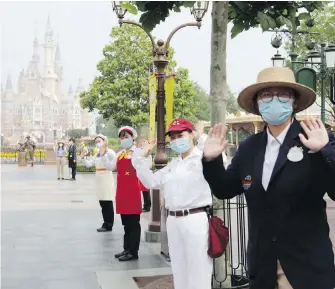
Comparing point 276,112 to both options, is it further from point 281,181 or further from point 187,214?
point 187,214

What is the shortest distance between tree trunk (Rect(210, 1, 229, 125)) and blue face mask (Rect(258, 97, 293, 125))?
91.7 inches

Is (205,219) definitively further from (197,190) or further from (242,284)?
(242,284)

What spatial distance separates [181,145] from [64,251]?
13.2ft

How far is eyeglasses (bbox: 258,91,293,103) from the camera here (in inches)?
106

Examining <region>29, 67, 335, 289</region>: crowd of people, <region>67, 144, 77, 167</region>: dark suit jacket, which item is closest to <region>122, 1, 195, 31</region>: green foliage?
<region>29, 67, 335, 289</region>: crowd of people

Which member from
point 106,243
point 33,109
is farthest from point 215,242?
point 33,109

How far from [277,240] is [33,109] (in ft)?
390

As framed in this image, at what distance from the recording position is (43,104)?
119812mm

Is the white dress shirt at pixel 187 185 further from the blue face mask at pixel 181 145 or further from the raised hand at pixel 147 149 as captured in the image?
A: the raised hand at pixel 147 149

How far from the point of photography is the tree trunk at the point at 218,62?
4867mm

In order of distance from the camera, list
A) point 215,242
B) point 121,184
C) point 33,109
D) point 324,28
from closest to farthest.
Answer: point 215,242, point 121,184, point 324,28, point 33,109

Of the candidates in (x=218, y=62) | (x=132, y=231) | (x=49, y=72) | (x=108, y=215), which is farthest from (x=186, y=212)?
(x=49, y=72)

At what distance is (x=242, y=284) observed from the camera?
217 inches

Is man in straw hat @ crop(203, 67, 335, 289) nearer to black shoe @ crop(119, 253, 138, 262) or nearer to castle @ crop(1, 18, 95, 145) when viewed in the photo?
black shoe @ crop(119, 253, 138, 262)
